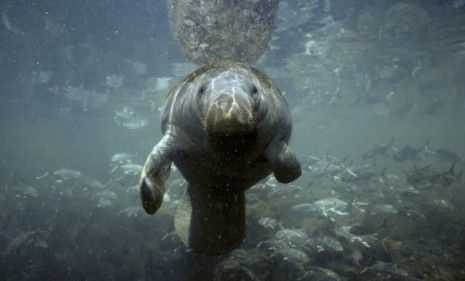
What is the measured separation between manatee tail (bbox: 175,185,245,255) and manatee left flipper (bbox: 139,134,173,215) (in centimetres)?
85

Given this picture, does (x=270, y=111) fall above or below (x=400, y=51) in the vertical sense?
above

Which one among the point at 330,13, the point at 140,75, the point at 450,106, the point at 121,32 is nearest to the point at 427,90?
the point at 450,106

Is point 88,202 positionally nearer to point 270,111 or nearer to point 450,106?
point 270,111

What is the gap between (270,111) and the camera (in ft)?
13.4

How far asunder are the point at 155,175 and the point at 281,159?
4.95 ft

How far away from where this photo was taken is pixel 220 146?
366 cm

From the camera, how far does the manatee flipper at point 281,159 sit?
4254mm

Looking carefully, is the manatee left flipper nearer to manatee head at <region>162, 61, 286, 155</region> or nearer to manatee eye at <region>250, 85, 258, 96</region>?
manatee head at <region>162, 61, 286, 155</region>

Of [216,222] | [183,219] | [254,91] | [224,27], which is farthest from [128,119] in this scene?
[254,91]

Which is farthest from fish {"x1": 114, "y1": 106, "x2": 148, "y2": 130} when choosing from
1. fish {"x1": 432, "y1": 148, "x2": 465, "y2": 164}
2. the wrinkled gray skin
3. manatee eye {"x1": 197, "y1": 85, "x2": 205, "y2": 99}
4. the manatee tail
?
manatee eye {"x1": 197, "y1": 85, "x2": 205, "y2": 99}

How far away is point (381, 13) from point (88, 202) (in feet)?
62.9

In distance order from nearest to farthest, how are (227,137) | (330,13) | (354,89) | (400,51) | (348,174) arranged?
(227,137) → (348,174) → (330,13) → (400,51) → (354,89)

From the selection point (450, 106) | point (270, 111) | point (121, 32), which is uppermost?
point (270, 111)

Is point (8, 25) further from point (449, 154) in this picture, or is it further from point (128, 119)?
point (128, 119)
